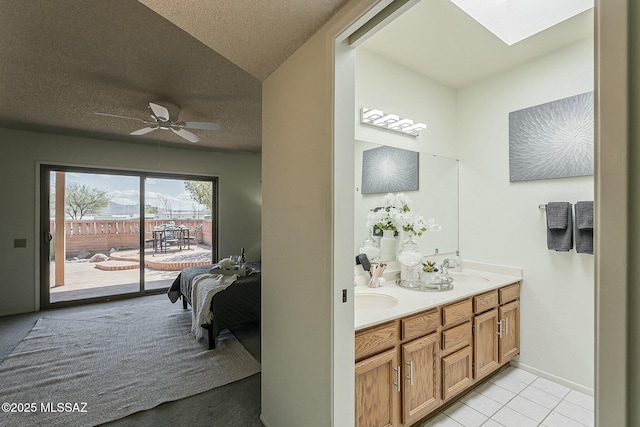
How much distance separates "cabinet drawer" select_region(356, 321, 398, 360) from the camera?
1429 mm

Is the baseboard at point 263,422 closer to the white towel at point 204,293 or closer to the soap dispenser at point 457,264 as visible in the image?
the white towel at point 204,293

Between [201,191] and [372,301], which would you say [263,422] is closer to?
[372,301]

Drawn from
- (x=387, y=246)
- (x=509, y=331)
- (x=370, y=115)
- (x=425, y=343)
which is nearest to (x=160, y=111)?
(x=370, y=115)

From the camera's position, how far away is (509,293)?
94.0 inches

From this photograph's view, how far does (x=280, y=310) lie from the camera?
1.65 m

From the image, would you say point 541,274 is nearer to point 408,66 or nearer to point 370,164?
point 370,164

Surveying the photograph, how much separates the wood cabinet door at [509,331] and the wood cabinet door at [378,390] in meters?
1.28

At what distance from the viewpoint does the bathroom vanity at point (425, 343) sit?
149 centimetres

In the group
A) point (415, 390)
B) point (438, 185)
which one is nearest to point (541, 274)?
point (438, 185)

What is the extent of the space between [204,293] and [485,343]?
2.66 meters

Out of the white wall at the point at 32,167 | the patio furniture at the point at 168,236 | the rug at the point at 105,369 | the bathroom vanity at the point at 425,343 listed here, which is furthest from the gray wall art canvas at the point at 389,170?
the patio furniture at the point at 168,236

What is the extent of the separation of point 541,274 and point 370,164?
1750 mm

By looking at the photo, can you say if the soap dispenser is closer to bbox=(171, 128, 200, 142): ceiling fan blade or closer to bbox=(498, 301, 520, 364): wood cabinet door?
bbox=(498, 301, 520, 364): wood cabinet door

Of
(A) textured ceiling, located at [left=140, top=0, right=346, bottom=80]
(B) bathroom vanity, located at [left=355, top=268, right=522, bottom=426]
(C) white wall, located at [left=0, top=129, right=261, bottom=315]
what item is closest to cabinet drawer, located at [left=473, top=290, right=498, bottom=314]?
(B) bathroom vanity, located at [left=355, top=268, right=522, bottom=426]
